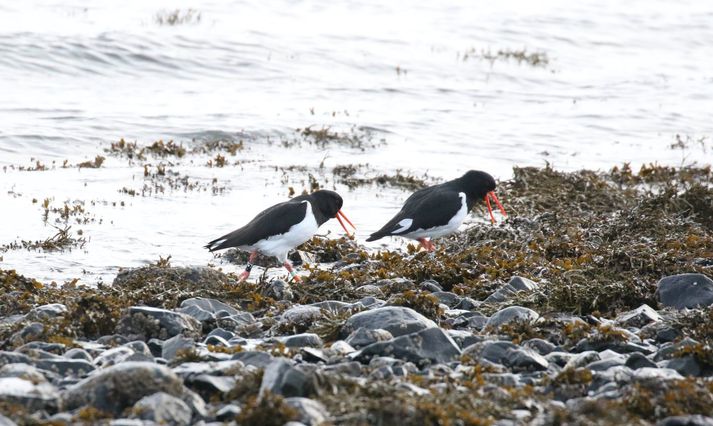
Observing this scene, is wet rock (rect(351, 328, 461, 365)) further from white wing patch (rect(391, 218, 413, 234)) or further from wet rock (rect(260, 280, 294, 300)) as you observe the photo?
white wing patch (rect(391, 218, 413, 234))

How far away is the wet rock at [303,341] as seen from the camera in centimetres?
671

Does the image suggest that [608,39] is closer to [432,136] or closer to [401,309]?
[432,136]

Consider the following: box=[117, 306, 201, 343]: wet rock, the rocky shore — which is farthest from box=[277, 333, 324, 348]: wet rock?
box=[117, 306, 201, 343]: wet rock

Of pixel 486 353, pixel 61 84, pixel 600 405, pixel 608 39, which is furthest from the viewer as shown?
pixel 608 39

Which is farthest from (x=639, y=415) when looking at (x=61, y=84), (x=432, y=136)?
(x=61, y=84)

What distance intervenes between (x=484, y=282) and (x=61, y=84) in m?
14.0

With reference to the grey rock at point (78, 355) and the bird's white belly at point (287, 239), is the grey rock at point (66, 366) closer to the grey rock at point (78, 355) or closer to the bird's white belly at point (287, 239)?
the grey rock at point (78, 355)

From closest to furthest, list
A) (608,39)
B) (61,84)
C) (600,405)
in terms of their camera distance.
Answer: (600,405) < (61,84) < (608,39)

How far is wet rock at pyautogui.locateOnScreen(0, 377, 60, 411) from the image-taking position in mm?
5145

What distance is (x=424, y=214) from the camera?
10961 mm

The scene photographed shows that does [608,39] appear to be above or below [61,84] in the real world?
above

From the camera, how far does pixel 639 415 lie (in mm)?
5266

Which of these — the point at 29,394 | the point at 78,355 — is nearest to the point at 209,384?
the point at 29,394

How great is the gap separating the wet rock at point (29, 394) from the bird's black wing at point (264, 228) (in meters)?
4.53
